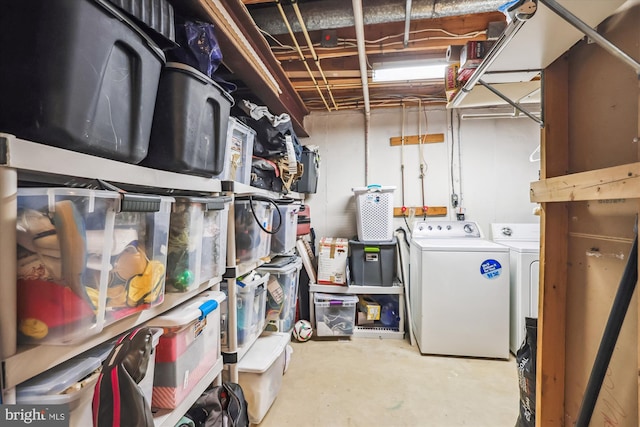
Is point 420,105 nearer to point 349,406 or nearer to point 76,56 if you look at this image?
point 349,406

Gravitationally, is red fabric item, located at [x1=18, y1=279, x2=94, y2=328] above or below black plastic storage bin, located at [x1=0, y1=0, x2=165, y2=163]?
below

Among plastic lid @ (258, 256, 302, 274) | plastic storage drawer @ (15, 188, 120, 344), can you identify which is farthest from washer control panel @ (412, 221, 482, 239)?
plastic storage drawer @ (15, 188, 120, 344)

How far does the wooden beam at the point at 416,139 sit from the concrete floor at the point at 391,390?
6.97 feet

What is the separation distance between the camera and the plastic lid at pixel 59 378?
0.58 metres

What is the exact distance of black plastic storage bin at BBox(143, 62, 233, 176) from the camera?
0.92 metres

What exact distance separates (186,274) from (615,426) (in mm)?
1495

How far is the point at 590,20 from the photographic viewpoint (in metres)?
0.90

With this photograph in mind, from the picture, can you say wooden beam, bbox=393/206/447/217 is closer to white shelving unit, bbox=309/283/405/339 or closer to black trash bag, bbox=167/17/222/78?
white shelving unit, bbox=309/283/405/339

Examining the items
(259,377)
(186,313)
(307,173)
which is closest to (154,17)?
(186,313)

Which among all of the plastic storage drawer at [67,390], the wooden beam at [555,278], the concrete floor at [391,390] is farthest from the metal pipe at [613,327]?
the plastic storage drawer at [67,390]

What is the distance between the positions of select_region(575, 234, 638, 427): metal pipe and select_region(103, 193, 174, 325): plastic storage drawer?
1.31 meters

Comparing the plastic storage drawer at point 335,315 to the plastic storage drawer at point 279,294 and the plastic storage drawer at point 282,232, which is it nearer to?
the plastic storage drawer at point 279,294

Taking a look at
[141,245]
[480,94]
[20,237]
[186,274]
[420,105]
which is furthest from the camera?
[420,105]

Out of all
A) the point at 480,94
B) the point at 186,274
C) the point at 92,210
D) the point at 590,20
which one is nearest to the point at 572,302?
the point at 590,20
